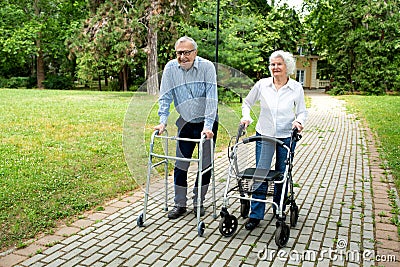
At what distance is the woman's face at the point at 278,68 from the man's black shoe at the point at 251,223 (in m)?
1.48

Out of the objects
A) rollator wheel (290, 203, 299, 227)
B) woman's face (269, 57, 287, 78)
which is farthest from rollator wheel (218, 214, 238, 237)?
woman's face (269, 57, 287, 78)

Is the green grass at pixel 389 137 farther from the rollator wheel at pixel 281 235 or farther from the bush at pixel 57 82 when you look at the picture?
the bush at pixel 57 82

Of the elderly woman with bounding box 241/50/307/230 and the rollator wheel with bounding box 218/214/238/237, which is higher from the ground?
the elderly woman with bounding box 241/50/307/230

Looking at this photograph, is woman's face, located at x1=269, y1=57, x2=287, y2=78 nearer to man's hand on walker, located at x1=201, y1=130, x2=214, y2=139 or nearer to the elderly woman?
the elderly woman

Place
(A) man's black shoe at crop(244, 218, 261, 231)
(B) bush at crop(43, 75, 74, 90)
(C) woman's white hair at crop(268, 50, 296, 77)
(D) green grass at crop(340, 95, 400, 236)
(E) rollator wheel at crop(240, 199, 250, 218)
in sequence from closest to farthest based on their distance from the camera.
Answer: (C) woman's white hair at crop(268, 50, 296, 77) < (A) man's black shoe at crop(244, 218, 261, 231) < (E) rollator wheel at crop(240, 199, 250, 218) < (D) green grass at crop(340, 95, 400, 236) < (B) bush at crop(43, 75, 74, 90)

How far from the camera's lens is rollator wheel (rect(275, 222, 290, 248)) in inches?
149

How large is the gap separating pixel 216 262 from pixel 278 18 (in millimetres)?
25612

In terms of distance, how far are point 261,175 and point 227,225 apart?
1.98ft

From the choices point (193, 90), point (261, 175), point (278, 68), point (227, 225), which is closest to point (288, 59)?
point (278, 68)

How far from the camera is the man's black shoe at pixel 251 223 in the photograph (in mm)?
4289

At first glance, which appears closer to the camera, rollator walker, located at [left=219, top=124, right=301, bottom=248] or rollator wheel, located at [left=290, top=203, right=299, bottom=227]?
rollator walker, located at [left=219, top=124, right=301, bottom=248]

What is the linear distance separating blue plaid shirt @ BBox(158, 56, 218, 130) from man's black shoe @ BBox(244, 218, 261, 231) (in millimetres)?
1046

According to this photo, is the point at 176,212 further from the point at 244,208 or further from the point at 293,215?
the point at 293,215

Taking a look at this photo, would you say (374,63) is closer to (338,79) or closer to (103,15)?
(338,79)
